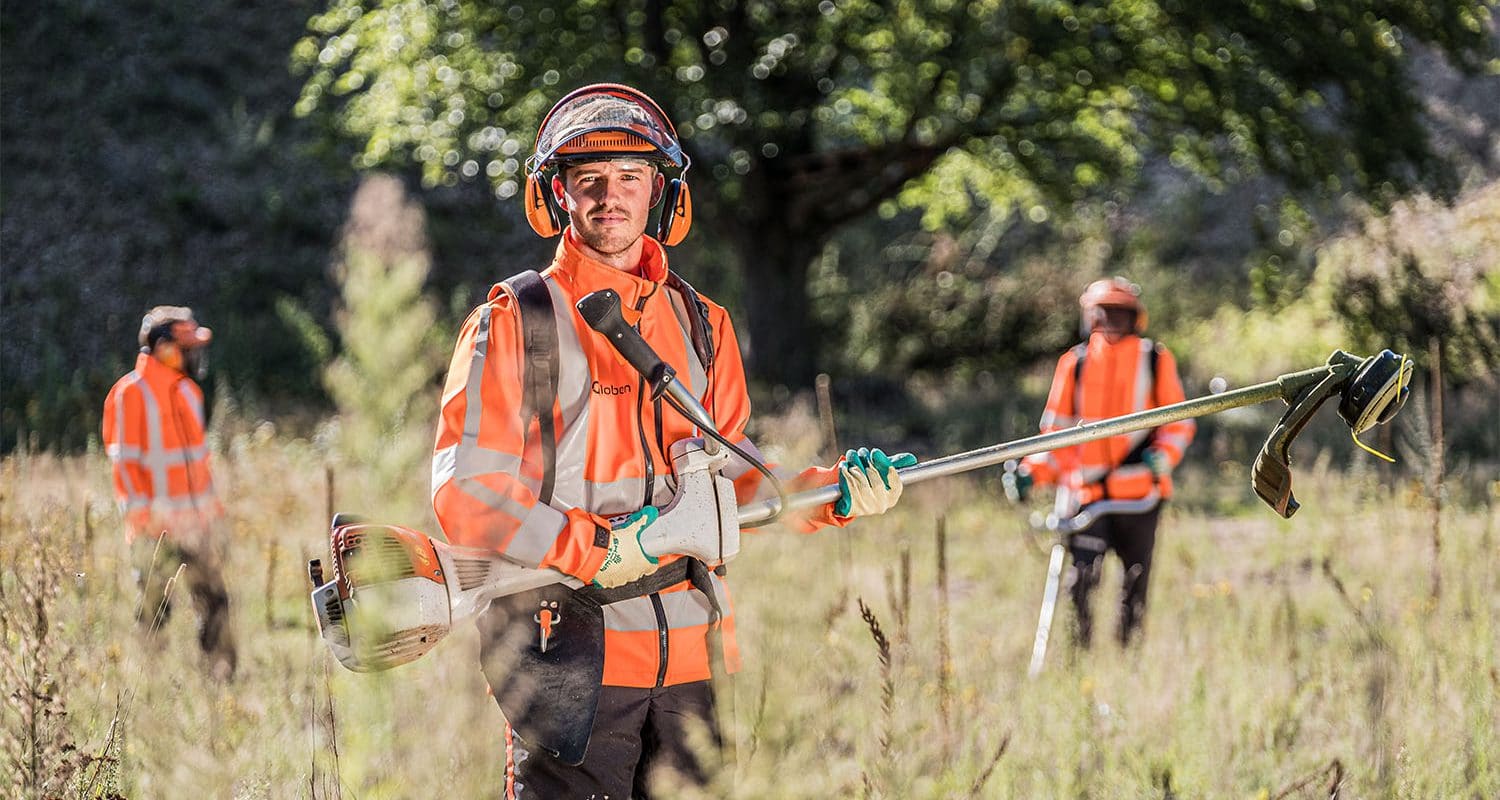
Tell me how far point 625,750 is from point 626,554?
1.51 feet

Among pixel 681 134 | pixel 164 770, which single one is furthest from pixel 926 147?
pixel 164 770

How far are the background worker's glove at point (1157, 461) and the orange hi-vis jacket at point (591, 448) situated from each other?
350cm

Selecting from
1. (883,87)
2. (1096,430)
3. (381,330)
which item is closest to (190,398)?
(1096,430)

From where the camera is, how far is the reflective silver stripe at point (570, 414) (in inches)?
102

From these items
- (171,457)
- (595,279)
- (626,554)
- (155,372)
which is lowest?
(626,554)

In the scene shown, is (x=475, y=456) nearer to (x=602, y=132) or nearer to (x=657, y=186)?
(x=602, y=132)

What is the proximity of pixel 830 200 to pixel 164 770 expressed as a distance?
551 inches

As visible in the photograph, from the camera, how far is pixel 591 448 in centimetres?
264

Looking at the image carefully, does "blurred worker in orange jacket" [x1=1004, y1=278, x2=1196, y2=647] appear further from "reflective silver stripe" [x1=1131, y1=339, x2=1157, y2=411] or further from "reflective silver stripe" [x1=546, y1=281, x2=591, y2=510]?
"reflective silver stripe" [x1=546, y1=281, x2=591, y2=510]

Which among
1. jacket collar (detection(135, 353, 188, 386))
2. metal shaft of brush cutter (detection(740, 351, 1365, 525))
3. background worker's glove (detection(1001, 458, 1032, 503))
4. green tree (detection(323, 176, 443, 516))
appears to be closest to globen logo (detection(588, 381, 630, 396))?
metal shaft of brush cutter (detection(740, 351, 1365, 525))

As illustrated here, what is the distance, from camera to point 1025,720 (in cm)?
440

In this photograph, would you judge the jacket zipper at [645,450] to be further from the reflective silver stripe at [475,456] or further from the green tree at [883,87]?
the green tree at [883,87]

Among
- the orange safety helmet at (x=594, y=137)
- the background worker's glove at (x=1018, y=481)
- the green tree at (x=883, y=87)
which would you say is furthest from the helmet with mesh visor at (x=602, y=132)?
the green tree at (x=883, y=87)

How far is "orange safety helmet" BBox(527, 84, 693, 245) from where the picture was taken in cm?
267
